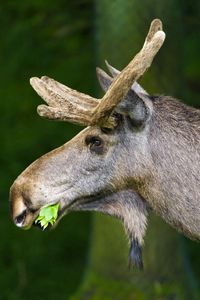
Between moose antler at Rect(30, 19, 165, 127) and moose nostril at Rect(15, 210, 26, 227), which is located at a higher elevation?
moose antler at Rect(30, 19, 165, 127)

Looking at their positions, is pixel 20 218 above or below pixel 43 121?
below

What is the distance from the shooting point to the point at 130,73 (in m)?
9.12

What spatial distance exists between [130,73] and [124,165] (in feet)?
2.13

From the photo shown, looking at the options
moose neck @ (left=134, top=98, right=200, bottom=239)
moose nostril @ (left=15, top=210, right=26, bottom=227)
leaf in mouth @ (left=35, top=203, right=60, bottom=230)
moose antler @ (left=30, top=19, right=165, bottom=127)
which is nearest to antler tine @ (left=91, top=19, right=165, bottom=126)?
moose antler @ (left=30, top=19, right=165, bottom=127)

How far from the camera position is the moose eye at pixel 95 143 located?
9.48 m

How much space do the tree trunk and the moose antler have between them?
2948 millimetres

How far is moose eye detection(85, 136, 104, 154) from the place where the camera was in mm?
9477

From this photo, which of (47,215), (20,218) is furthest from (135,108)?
(20,218)

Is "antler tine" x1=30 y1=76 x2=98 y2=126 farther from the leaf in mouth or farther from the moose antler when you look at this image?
the leaf in mouth

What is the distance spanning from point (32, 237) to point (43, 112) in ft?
22.0

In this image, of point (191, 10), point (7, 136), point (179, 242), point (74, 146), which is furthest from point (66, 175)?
point (7, 136)

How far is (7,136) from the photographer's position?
16.2 meters

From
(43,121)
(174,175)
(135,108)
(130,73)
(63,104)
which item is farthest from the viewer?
(43,121)

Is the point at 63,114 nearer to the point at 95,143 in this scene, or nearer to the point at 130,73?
the point at 95,143
